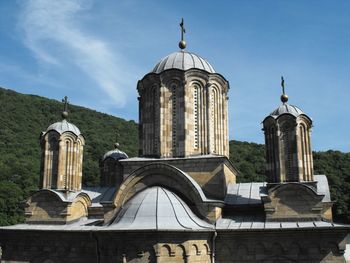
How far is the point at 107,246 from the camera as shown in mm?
12289

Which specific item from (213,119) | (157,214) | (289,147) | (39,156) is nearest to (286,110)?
(289,147)

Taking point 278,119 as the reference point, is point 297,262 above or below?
below

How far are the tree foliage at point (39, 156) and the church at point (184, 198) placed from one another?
63.0ft

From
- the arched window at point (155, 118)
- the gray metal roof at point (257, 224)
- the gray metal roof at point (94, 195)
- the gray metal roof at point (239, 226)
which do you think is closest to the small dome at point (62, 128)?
the gray metal roof at point (94, 195)

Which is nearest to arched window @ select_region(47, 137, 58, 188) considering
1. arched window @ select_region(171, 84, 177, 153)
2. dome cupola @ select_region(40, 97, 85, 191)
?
dome cupola @ select_region(40, 97, 85, 191)

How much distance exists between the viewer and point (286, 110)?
1401 centimetres

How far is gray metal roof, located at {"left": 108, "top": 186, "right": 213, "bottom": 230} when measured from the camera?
11.9m

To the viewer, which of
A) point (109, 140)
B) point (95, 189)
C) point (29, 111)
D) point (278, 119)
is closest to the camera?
point (278, 119)

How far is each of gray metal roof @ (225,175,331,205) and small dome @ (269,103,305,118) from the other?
8.10ft

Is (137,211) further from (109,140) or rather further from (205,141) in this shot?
(109,140)

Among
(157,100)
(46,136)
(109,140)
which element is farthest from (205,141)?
(109,140)

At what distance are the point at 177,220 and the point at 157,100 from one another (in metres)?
5.53

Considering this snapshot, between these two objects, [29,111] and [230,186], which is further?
[29,111]

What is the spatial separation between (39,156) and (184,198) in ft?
131
